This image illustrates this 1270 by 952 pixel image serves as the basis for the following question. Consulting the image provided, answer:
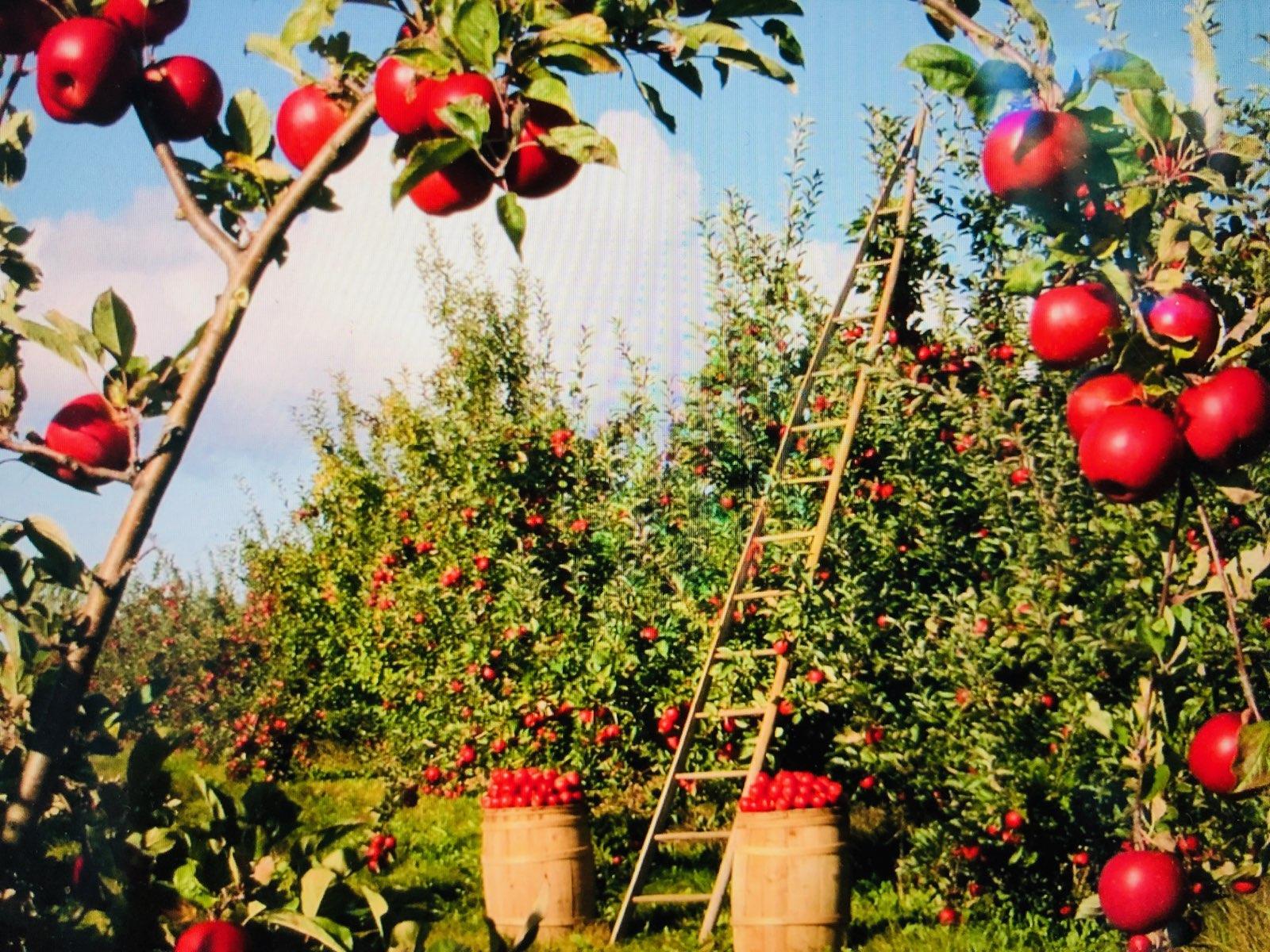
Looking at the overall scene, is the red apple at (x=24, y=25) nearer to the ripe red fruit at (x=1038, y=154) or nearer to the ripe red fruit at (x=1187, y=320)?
the ripe red fruit at (x=1038, y=154)

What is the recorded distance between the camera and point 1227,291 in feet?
4.09

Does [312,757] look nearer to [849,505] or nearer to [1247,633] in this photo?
[849,505]

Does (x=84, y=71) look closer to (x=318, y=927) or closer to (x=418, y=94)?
(x=418, y=94)

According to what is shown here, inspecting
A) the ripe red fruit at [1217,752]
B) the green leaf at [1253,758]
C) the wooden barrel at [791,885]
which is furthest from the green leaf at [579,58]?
the wooden barrel at [791,885]

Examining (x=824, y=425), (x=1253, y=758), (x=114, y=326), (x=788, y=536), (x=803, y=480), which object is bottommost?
(x=1253, y=758)

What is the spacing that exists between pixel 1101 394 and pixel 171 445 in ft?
3.04

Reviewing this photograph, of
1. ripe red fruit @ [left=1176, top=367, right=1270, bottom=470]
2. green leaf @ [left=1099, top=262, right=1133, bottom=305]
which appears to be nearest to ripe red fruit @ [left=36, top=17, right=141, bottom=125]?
green leaf @ [left=1099, top=262, right=1133, bottom=305]

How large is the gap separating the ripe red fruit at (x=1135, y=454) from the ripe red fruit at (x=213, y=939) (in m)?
0.88

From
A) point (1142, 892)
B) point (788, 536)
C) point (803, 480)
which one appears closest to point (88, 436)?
point (1142, 892)

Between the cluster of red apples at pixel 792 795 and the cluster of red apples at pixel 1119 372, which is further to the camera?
the cluster of red apples at pixel 792 795

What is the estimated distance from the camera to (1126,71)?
1005 millimetres

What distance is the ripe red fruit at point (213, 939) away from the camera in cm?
89

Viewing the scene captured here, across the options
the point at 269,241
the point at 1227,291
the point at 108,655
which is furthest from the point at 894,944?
the point at 108,655

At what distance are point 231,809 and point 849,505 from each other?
4686mm
